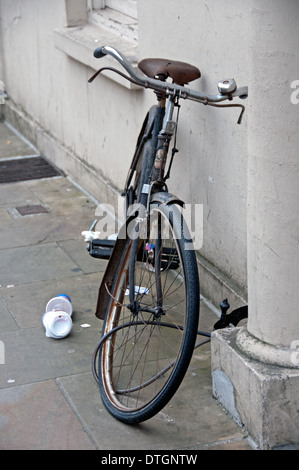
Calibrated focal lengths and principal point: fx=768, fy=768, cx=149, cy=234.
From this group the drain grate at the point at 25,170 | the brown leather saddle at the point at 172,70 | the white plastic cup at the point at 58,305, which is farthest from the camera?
the drain grate at the point at 25,170

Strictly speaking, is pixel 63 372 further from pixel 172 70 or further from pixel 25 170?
pixel 25 170

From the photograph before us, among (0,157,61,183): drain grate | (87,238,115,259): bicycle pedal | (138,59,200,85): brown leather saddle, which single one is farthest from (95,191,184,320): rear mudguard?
(0,157,61,183): drain grate

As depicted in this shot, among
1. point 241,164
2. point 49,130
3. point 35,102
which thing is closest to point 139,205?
point 241,164

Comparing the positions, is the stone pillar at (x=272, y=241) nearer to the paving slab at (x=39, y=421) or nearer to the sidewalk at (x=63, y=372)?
the sidewalk at (x=63, y=372)

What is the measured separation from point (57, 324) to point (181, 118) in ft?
4.90

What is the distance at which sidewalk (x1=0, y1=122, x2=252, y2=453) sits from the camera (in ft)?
11.2

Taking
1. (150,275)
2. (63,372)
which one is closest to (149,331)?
(150,275)

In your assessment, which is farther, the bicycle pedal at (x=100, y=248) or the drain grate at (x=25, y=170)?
the drain grate at (x=25, y=170)

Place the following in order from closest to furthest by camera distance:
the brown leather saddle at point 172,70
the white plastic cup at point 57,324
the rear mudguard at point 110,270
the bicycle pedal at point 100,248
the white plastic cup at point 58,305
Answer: the rear mudguard at point 110,270, the brown leather saddle at point 172,70, the white plastic cup at point 57,324, the white plastic cup at point 58,305, the bicycle pedal at point 100,248

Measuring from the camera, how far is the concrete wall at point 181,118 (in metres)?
4.17

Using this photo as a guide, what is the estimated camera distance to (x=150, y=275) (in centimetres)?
399

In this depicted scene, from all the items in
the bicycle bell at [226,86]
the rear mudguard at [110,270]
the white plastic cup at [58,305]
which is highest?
the bicycle bell at [226,86]

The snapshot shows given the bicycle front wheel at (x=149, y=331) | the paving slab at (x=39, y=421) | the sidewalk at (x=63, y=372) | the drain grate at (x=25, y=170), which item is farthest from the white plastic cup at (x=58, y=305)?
the drain grate at (x=25, y=170)

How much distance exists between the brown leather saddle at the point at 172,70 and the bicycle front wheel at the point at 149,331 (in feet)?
2.57
